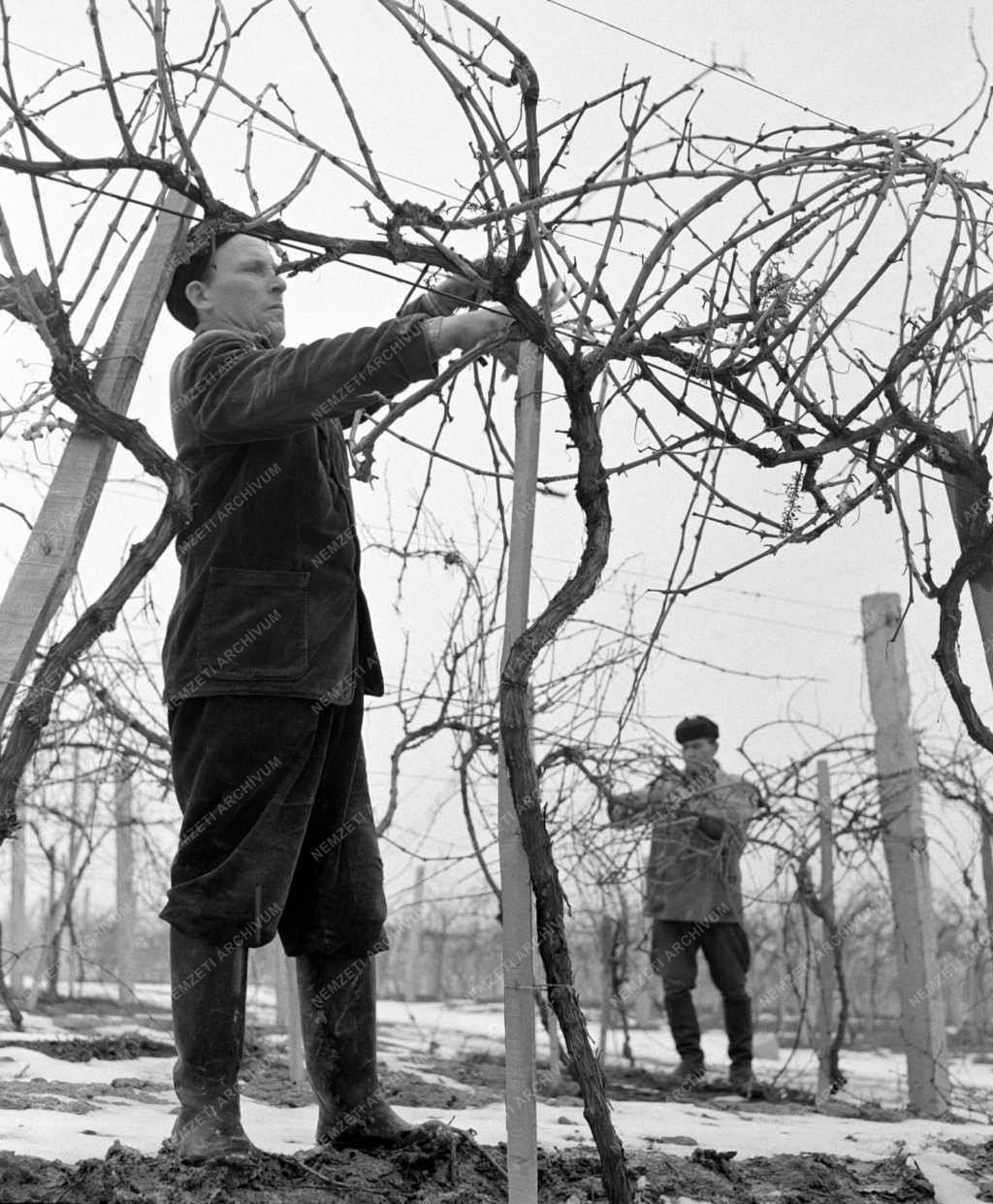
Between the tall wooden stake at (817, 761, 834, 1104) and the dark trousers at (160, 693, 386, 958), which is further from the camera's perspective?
the tall wooden stake at (817, 761, 834, 1104)

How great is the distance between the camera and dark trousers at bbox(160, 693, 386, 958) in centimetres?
243

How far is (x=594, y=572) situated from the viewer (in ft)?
8.20

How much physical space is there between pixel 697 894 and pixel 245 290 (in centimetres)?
417

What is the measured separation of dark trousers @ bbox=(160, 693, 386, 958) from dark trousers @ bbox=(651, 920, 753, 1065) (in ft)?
12.3

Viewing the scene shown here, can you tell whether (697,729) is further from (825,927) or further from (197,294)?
(197,294)

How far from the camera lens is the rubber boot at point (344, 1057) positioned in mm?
2639

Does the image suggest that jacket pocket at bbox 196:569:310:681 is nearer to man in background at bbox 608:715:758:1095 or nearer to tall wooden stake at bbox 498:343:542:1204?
tall wooden stake at bbox 498:343:542:1204

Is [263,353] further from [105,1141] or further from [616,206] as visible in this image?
[105,1141]

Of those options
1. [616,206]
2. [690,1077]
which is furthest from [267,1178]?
[690,1077]

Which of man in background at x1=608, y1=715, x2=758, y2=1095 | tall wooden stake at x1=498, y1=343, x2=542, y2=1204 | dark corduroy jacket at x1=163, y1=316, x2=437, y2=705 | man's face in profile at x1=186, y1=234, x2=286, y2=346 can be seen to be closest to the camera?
tall wooden stake at x1=498, y1=343, x2=542, y2=1204

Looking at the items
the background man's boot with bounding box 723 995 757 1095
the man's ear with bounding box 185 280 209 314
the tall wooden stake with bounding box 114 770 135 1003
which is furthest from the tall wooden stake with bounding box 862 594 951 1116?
the tall wooden stake with bounding box 114 770 135 1003

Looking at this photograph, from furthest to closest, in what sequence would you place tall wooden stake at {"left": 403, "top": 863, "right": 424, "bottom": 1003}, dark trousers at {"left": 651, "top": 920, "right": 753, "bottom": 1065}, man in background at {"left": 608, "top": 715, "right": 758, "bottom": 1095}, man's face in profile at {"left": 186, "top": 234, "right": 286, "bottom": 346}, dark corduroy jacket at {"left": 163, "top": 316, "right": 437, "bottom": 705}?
tall wooden stake at {"left": 403, "top": 863, "right": 424, "bottom": 1003} → dark trousers at {"left": 651, "top": 920, "right": 753, "bottom": 1065} → man in background at {"left": 608, "top": 715, "right": 758, "bottom": 1095} → man's face in profile at {"left": 186, "top": 234, "right": 286, "bottom": 346} → dark corduroy jacket at {"left": 163, "top": 316, "right": 437, "bottom": 705}

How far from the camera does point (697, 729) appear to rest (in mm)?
6387

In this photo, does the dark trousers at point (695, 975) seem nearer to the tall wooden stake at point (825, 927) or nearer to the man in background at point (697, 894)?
the man in background at point (697, 894)
